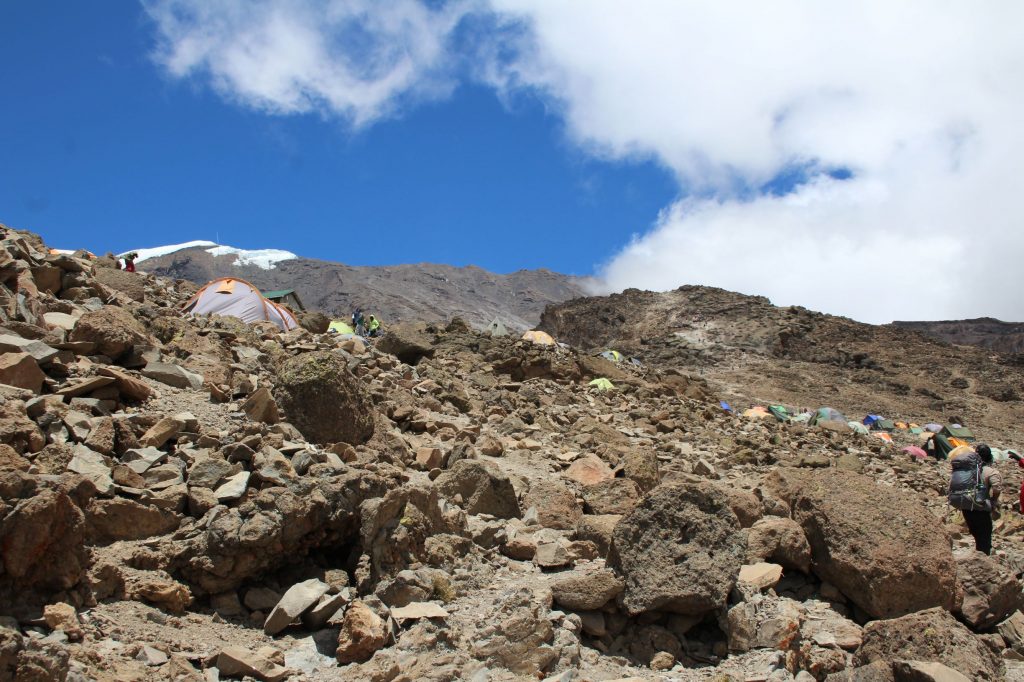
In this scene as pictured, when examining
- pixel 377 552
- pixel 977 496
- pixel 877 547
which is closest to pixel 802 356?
pixel 977 496

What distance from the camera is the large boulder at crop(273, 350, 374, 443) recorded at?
6375mm

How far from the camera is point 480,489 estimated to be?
19.5 ft

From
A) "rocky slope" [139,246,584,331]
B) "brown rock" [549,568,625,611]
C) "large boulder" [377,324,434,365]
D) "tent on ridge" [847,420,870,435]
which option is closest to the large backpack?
"brown rock" [549,568,625,611]

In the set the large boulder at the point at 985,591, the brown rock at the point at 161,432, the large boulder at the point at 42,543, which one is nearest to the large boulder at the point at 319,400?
the brown rock at the point at 161,432

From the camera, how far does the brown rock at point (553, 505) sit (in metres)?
5.95

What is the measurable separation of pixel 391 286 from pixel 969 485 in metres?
92.6

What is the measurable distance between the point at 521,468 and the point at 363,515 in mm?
3414

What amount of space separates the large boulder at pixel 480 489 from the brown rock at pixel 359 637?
6.12 feet

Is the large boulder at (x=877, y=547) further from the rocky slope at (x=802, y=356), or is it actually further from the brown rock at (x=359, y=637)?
the rocky slope at (x=802, y=356)

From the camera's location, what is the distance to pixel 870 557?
4926 mm

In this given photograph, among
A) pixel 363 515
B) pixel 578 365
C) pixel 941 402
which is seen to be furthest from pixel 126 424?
pixel 941 402

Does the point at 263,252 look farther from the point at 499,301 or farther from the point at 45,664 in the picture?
the point at 45,664

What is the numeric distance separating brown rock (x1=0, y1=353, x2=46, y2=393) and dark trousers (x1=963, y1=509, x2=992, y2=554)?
7.32 meters

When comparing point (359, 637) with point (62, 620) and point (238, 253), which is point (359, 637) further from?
point (238, 253)
